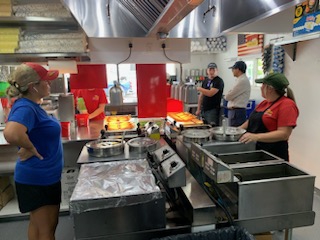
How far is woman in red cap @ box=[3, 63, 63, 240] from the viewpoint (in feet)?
4.95

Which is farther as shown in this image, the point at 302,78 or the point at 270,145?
the point at 302,78

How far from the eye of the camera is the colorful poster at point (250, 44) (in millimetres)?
4891

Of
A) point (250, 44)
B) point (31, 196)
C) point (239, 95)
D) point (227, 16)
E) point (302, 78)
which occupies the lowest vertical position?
point (31, 196)

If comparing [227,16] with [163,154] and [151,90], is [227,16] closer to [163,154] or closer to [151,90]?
[151,90]

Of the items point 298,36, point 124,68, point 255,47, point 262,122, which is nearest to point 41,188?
point 262,122

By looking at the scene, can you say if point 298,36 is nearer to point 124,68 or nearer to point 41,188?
point 41,188

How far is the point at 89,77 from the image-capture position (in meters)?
3.23

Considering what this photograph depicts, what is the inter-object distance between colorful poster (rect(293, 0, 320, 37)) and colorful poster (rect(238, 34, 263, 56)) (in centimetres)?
179

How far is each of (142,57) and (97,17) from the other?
68cm

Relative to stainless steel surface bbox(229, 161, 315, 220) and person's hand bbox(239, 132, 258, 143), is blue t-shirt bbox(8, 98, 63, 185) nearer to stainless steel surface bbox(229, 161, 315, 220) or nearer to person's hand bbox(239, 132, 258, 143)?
stainless steel surface bbox(229, 161, 315, 220)

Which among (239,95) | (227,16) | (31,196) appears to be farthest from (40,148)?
(239,95)

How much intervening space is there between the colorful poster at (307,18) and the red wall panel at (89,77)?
247 centimetres

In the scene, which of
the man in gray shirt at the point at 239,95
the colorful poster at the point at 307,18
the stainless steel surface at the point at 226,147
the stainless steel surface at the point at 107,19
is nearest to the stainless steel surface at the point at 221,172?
the stainless steel surface at the point at 226,147

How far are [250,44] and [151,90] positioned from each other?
315 centimetres
